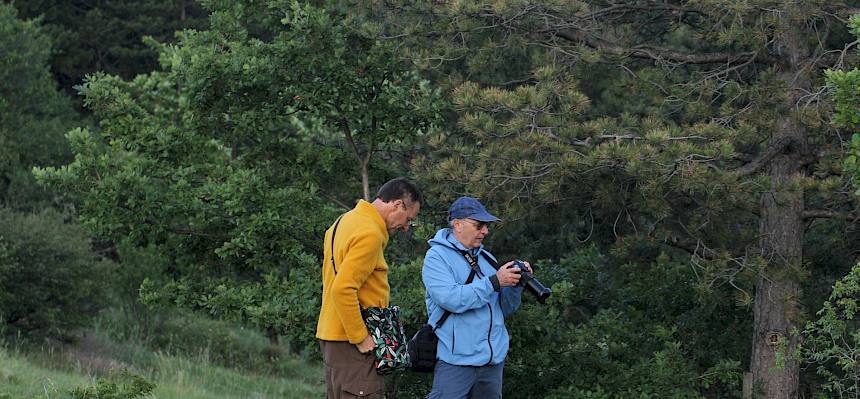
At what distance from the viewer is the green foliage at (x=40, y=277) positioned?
17.2m

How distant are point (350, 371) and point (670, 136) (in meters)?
4.44

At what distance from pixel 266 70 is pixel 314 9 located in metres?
0.80

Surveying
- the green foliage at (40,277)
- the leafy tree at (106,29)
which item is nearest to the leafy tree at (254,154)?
the green foliage at (40,277)

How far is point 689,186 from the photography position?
8.76 meters

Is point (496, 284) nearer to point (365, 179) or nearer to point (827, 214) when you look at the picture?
point (365, 179)

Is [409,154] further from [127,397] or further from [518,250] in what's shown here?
[127,397]

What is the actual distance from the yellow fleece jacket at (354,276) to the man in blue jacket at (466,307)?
1.19ft

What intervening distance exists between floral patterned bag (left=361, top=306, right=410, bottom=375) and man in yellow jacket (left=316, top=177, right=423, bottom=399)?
0.13 ft

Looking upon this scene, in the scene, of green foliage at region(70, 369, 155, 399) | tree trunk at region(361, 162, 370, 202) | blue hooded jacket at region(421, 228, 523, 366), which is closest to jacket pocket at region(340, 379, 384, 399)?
blue hooded jacket at region(421, 228, 523, 366)

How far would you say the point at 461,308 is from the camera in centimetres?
567

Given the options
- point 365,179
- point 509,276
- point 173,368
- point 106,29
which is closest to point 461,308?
point 509,276

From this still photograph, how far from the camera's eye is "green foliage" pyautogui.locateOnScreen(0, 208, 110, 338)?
1722 cm

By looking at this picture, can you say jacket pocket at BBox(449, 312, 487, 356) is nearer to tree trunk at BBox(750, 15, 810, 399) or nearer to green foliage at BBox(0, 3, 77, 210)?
tree trunk at BBox(750, 15, 810, 399)

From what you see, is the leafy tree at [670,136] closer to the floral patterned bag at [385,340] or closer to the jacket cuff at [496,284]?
the jacket cuff at [496,284]
